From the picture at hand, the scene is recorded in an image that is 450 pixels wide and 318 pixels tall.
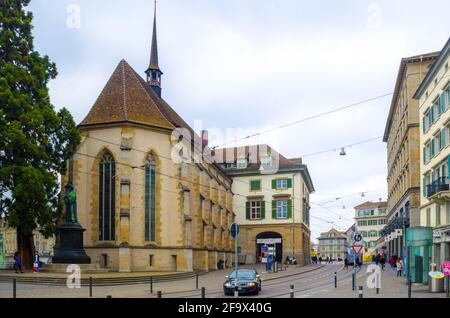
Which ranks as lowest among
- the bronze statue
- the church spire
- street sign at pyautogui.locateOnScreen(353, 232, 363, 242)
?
street sign at pyautogui.locateOnScreen(353, 232, 363, 242)

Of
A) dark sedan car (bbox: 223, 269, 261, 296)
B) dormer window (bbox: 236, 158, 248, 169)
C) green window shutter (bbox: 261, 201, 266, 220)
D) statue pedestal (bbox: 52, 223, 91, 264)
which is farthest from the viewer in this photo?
dormer window (bbox: 236, 158, 248, 169)

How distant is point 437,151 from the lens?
3466cm

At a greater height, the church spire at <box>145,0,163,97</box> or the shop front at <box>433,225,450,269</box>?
the church spire at <box>145,0,163,97</box>

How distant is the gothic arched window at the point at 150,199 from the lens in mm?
45875

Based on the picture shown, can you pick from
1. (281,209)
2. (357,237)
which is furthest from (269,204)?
(357,237)

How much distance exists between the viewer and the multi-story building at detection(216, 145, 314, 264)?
6825cm

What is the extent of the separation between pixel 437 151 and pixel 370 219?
372 feet

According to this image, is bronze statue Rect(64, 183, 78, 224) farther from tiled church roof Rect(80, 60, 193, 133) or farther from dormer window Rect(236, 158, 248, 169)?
dormer window Rect(236, 158, 248, 169)

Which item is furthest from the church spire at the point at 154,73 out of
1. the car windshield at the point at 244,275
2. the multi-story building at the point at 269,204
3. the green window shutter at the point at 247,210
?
the car windshield at the point at 244,275

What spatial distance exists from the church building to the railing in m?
20.0

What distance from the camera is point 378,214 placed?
468ft

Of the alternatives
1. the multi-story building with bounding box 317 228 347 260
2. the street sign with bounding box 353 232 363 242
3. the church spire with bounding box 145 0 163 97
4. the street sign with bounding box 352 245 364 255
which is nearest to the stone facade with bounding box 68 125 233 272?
the church spire with bounding box 145 0 163 97

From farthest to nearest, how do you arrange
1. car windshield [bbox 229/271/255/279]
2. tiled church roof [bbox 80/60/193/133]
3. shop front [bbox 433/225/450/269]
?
tiled church roof [bbox 80/60/193/133] → shop front [bbox 433/225/450/269] → car windshield [bbox 229/271/255/279]
